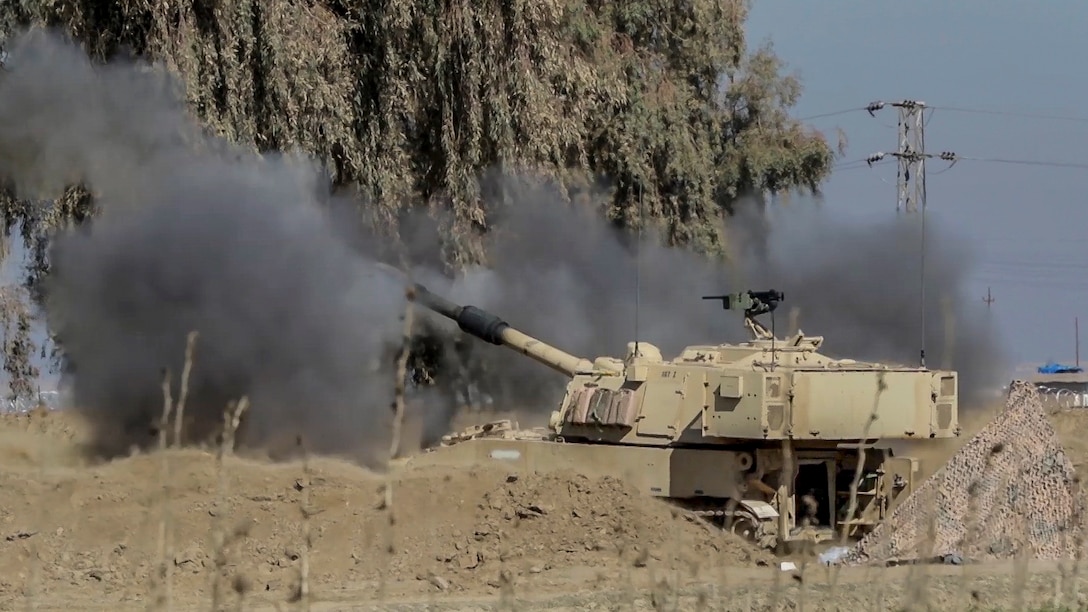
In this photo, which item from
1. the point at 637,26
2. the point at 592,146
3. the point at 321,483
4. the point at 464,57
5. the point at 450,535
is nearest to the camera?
the point at 450,535

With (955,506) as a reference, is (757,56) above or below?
above

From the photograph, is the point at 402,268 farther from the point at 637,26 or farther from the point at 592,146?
the point at 637,26

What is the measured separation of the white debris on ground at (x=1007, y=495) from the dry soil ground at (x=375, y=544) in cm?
28

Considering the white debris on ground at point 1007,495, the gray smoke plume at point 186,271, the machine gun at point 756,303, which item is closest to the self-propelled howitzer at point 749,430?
the machine gun at point 756,303

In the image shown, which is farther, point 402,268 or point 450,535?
point 402,268

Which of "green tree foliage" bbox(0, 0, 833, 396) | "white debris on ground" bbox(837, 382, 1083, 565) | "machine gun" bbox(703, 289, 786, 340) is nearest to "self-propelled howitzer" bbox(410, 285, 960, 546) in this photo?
"machine gun" bbox(703, 289, 786, 340)

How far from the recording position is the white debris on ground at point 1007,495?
1122 cm

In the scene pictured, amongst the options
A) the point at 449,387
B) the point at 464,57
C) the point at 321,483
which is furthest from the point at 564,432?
the point at 449,387

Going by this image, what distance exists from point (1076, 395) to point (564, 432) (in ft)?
117

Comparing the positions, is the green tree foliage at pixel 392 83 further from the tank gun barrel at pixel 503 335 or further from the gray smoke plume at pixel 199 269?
the tank gun barrel at pixel 503 335

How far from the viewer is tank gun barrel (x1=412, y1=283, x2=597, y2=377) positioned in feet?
55.6

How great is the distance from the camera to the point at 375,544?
12.9m

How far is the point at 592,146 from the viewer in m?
26.4

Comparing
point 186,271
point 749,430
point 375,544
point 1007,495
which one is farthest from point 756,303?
point 186,271
